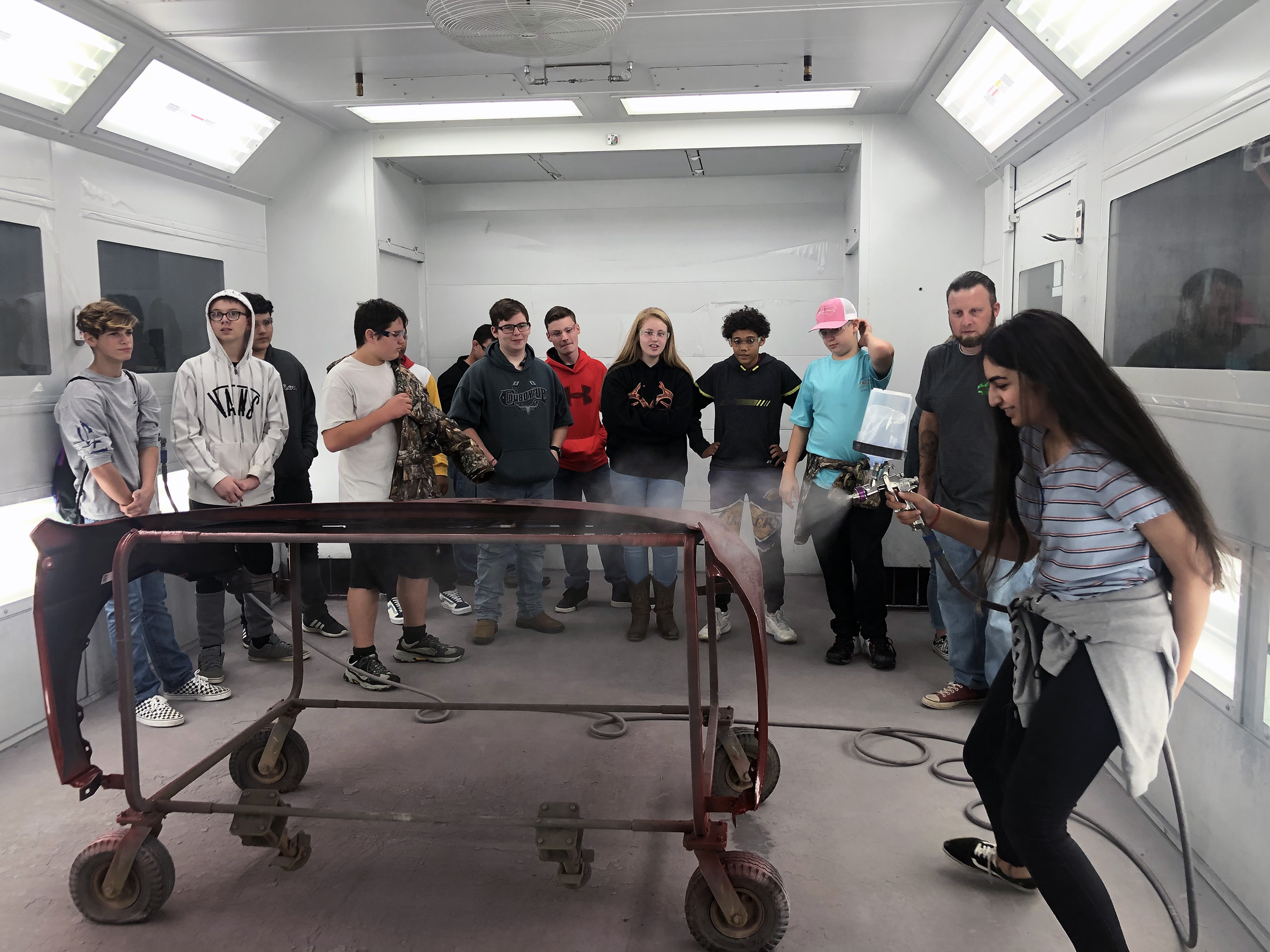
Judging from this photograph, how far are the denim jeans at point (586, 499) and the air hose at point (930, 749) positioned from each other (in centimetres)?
146

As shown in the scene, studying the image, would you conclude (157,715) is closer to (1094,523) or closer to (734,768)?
(734,768)

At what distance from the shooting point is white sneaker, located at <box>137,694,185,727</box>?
11.4 feet

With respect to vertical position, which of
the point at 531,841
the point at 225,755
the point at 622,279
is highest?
the point at 622,279

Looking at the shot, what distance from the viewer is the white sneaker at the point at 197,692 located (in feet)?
12.3

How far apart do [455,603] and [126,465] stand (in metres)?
2.00

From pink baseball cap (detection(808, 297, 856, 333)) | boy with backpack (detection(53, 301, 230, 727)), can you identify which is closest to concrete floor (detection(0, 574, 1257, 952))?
boy with backpack (detection(53, 301, 230, 727))

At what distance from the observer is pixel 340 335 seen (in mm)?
5375

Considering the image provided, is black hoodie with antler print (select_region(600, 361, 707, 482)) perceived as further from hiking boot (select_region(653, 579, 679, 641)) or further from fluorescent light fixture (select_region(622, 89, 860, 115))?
fluorescent light fixture (select_region(622, 89, 860, 115))

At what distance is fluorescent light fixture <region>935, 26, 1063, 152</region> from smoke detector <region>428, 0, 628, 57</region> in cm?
165

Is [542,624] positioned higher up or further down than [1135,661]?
further down

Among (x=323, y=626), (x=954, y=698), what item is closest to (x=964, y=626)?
(x=954, y=698)

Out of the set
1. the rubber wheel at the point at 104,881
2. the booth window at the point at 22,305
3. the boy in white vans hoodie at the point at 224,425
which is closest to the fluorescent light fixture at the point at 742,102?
the boy in white vans hoodie at the point at 224,425

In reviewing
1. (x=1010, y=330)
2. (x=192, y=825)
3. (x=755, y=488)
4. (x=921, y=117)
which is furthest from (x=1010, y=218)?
(x=192, y=825)

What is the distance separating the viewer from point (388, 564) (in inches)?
152
